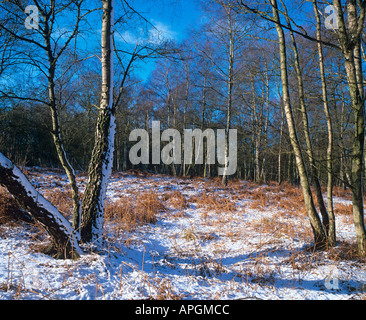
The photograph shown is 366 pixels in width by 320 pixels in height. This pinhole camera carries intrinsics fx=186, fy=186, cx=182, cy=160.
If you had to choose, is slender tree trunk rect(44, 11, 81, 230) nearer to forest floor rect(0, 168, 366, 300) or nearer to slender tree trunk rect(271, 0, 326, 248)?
forest floor rect(0, 168, 366, 300)

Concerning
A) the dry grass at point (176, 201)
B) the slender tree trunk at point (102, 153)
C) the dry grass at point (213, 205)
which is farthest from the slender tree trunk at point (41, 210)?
the dry grass at point (213, 205)

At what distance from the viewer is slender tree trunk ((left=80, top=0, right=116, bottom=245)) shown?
2.82 m

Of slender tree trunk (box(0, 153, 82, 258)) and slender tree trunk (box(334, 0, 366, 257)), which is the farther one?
slender tree trunk (box(334, 0, 366, 257))

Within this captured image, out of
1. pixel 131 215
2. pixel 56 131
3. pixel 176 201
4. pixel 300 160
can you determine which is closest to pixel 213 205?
pixel 176 201

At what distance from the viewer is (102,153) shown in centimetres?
285

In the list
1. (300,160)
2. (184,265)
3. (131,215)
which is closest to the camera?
(184,265)

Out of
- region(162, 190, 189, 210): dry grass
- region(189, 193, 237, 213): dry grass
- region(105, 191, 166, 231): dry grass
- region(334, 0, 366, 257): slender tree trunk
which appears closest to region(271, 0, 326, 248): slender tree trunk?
region(334, 0, 366, 257): slender tree trunk

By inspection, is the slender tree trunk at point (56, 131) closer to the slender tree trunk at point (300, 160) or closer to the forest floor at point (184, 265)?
the forest floor at point (184, 265)

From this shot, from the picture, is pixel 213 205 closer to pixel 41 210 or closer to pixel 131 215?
pixel 131 215

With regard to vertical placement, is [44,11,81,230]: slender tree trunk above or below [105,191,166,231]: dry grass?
above

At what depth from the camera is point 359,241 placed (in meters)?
3.00

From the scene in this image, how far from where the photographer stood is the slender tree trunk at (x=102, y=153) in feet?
9.25

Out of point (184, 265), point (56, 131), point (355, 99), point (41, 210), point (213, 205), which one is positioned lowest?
point (184, 265)

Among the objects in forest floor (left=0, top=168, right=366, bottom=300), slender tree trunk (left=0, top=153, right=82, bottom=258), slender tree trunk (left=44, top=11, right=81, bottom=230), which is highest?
slender tree trunk (left=44, top=11, right=81, bottom=230)
